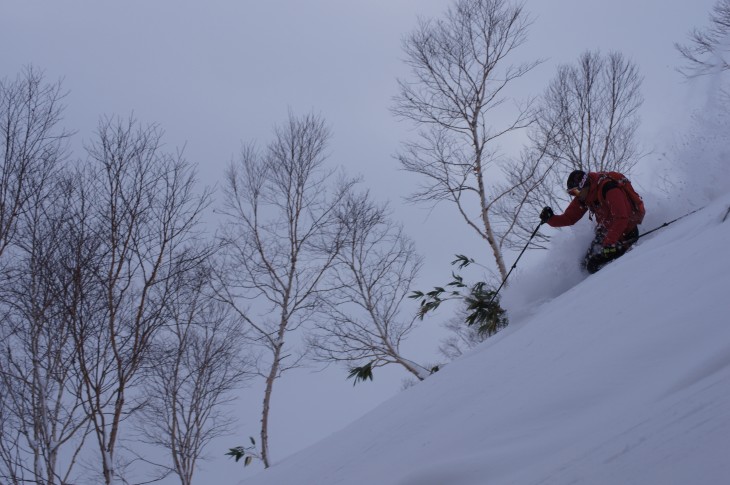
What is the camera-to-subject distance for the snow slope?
1499 mm


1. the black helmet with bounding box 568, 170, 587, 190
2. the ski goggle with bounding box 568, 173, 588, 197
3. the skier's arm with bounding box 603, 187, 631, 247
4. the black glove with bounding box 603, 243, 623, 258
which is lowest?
the black glove with bounding box 603, 243, 623, 258

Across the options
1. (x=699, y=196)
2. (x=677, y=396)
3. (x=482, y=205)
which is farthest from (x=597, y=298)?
(x=482, y=205)

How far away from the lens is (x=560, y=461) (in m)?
1.71

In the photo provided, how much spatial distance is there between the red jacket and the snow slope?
106 cm

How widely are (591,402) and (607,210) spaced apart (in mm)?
3708

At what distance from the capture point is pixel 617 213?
5062mm

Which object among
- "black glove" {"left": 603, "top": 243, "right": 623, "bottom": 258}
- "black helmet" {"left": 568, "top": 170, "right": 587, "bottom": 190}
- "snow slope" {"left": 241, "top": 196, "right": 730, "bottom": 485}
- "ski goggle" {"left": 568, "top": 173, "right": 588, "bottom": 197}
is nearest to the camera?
"snow slope" {"left": 241, "top": 196, "right": 730, "bottom": 485}

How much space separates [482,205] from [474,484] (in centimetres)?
773

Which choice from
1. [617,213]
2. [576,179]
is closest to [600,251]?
[617,213]

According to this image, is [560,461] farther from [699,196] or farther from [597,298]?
[699,196]

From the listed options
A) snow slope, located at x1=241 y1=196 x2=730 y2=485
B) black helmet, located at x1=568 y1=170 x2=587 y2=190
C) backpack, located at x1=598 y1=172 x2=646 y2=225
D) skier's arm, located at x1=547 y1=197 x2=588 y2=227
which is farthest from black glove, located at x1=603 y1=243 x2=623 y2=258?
snow slope, located at x1=241 y1=196 x2=730 y2=485

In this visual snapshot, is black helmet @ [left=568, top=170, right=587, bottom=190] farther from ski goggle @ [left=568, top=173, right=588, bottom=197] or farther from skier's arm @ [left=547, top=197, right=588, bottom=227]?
skier's arm @ [left=547, top=197, right=588, bottom=227]

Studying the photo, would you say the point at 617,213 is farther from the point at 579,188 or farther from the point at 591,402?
the point at 591,402

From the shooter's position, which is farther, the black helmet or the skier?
the black helmet
